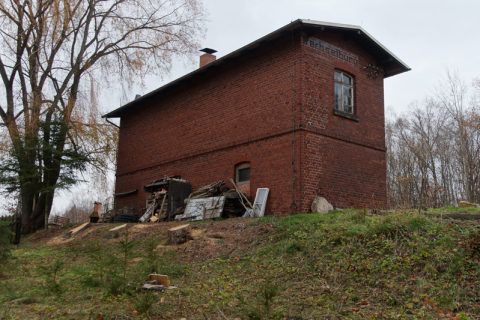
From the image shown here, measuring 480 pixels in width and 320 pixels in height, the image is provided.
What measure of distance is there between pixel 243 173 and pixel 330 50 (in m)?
5.17

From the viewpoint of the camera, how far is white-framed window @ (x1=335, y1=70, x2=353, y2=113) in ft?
47.9

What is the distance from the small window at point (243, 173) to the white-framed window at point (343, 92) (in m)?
3.72

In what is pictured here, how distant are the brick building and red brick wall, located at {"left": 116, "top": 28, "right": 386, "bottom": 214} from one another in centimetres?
3

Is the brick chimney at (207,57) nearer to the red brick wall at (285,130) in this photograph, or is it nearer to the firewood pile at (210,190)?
the red brick wall at (285,130)

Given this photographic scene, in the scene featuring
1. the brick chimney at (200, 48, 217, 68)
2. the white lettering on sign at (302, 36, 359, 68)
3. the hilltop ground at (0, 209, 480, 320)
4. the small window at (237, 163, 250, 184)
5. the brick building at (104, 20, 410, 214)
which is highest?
the brick chimney at (200, 48, 217, 68)

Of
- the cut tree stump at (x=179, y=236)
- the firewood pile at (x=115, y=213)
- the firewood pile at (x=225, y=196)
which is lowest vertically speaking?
the cut tree stump at (x=179, y=236)

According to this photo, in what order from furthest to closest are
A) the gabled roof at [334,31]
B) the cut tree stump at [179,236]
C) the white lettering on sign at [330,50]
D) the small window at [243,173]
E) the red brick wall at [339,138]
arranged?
1. the small window at [243,173]
2. the white lettering on sign at [330,50]
3. the gabled roof at [334,31]
4. the red brick wall at [339,138]
5. the cut tree stump at [179,236]

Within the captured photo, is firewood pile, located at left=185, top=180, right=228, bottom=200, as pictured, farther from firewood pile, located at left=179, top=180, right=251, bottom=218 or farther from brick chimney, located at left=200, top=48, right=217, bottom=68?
brick chimney, located at left=200, top=48, right=217, bottom=68

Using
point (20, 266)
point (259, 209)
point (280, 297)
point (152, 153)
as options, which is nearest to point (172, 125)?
point (152, 153)

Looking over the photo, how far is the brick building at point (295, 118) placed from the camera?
524 inches

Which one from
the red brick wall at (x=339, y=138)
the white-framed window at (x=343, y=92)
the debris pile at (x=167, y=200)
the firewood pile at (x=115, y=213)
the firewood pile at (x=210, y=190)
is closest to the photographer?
the red brick wall at (x=339, y=138)

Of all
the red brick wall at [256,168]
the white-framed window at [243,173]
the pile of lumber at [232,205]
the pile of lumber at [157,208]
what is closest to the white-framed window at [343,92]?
the red brick wall at [256,168]

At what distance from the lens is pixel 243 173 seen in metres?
15.1

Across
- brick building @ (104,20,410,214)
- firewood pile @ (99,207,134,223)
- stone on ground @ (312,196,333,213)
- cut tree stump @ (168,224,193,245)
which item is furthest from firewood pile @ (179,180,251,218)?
firewood pile @ (99,207,134,223)
